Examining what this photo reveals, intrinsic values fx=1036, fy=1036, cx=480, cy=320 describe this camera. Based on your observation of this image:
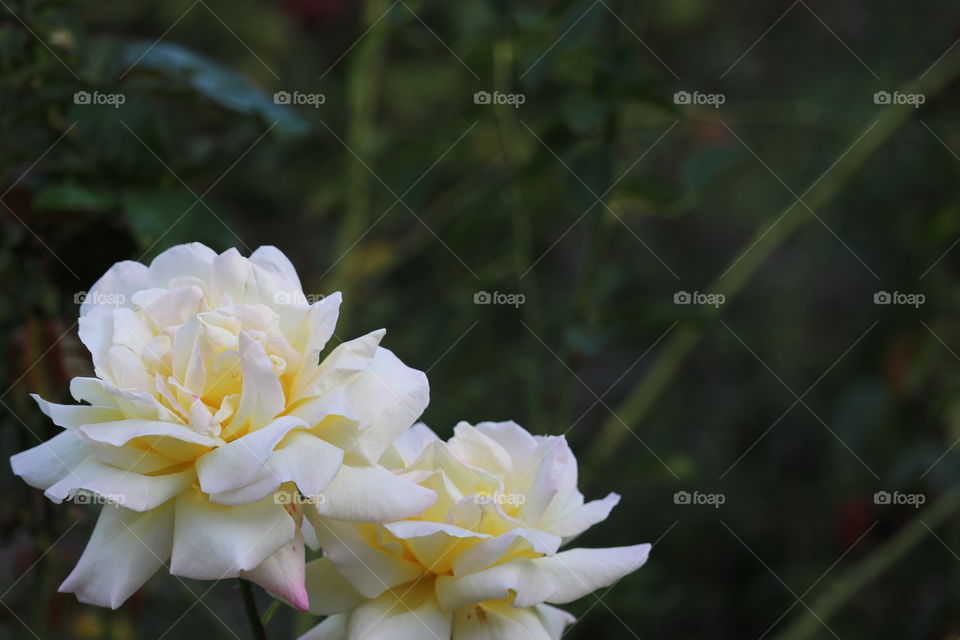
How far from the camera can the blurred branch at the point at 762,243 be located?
3.64ft

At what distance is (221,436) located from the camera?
1.39 feet

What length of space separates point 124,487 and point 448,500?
5.4 inches

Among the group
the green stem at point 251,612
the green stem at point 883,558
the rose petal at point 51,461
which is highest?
the green stem at point 883,558

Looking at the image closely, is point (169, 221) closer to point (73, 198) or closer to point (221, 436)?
point (73, 198)

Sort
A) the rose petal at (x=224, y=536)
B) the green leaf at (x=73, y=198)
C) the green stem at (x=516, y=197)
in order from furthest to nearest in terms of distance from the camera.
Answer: the green stem at (x=516, y=197)
the green leaf at (x=73, y=198)
the rose petal at (x=224, y=536)

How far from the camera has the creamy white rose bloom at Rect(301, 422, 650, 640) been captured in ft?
1.44

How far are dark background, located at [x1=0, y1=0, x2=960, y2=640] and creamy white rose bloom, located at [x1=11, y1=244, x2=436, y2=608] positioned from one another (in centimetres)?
25

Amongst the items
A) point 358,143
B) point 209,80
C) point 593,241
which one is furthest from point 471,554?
point 358,143

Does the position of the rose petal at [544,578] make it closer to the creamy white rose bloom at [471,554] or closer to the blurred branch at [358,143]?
the creamy white rose bloom at [471,554]

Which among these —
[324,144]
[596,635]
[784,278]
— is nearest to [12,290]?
[324,144]

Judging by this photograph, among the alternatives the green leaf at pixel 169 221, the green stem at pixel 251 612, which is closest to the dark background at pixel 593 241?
the green leaf at pixel 169 221

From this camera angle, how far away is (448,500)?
0.46 m

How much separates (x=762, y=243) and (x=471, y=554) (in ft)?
2.81

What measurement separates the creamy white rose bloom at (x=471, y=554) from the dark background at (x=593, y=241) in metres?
0.25
